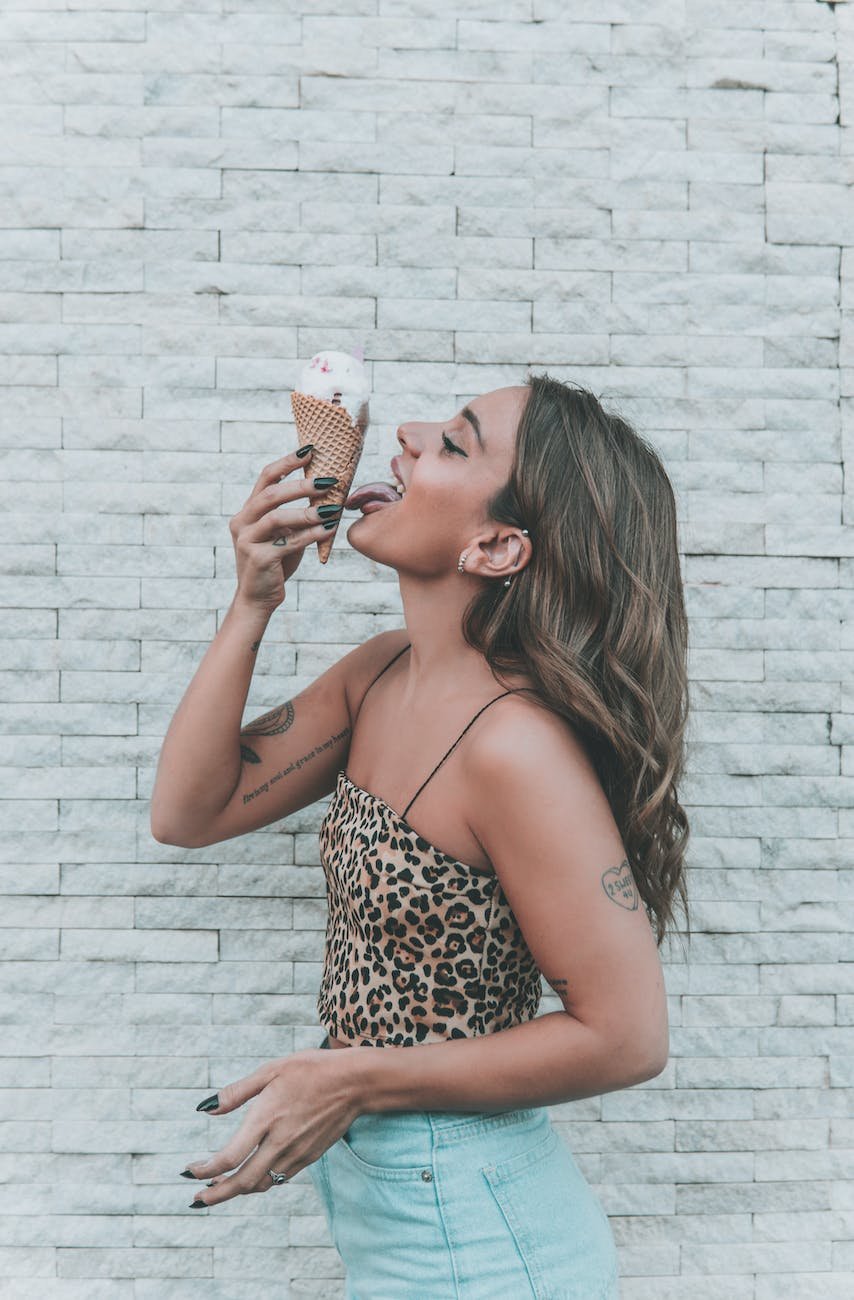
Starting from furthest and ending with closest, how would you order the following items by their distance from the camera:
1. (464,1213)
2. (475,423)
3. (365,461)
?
(365,461) < (475,423) < (464,1213)

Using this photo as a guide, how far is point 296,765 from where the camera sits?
67.7 inches

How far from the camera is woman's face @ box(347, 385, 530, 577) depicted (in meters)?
1.45

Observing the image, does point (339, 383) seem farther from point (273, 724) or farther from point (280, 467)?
point (273, 724)

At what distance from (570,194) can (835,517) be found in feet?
2.83

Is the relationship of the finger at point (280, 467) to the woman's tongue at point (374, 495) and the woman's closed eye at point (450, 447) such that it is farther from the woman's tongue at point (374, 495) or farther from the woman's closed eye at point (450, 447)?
the woman's closed eye at point (450, 447)

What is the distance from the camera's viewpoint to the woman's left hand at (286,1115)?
1295 mm

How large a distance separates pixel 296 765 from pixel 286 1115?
23.0 inches

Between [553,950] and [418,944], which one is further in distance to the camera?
[418,944]

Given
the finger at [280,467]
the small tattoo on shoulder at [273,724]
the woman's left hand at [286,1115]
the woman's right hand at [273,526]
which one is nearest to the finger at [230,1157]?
the woman's left hand at [286,1115]

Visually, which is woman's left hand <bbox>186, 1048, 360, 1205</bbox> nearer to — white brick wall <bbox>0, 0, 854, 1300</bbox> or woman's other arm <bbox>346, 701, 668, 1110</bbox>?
woman's other arm <bbox>346, 701, 668, 1110</bbox>

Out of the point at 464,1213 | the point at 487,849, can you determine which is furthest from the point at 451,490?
the point at 464,1213

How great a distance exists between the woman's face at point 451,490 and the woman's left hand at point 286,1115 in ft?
2.32

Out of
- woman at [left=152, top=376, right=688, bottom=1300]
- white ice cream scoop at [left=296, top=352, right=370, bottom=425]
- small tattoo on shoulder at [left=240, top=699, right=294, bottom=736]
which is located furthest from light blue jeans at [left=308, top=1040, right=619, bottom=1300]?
white ice cream scoop at [left=296, top=352, right=370, bottom=425]

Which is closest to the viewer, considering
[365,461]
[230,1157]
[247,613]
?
[230,1157]
